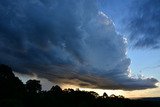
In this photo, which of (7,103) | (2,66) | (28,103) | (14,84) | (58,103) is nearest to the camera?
(7,103)

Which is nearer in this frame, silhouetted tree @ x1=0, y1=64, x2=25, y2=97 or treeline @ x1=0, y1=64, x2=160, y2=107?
treeline @ x1=0, y1=64, x2=160, y2=107

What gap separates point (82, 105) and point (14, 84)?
4361 centimetres

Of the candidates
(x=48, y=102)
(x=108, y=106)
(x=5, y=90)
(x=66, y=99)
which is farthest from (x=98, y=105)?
(x=5, y=90)

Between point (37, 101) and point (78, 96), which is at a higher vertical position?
point (78, 96)

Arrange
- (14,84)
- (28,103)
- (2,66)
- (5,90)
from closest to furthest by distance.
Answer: (28,103)
(5,90)
(14,84)
(2,66)

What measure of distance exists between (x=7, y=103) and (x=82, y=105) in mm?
44922

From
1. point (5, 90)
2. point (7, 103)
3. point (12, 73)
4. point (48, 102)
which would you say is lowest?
point (7, 103)

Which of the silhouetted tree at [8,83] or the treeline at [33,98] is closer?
the treeline at [33,98]

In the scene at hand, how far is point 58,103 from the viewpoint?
5177 inches

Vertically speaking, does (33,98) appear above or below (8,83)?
below

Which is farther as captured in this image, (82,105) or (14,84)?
(14,84)

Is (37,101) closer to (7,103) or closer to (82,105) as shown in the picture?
(82,105)

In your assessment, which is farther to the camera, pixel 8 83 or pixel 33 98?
pixel 8 83

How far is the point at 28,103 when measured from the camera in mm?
122688
